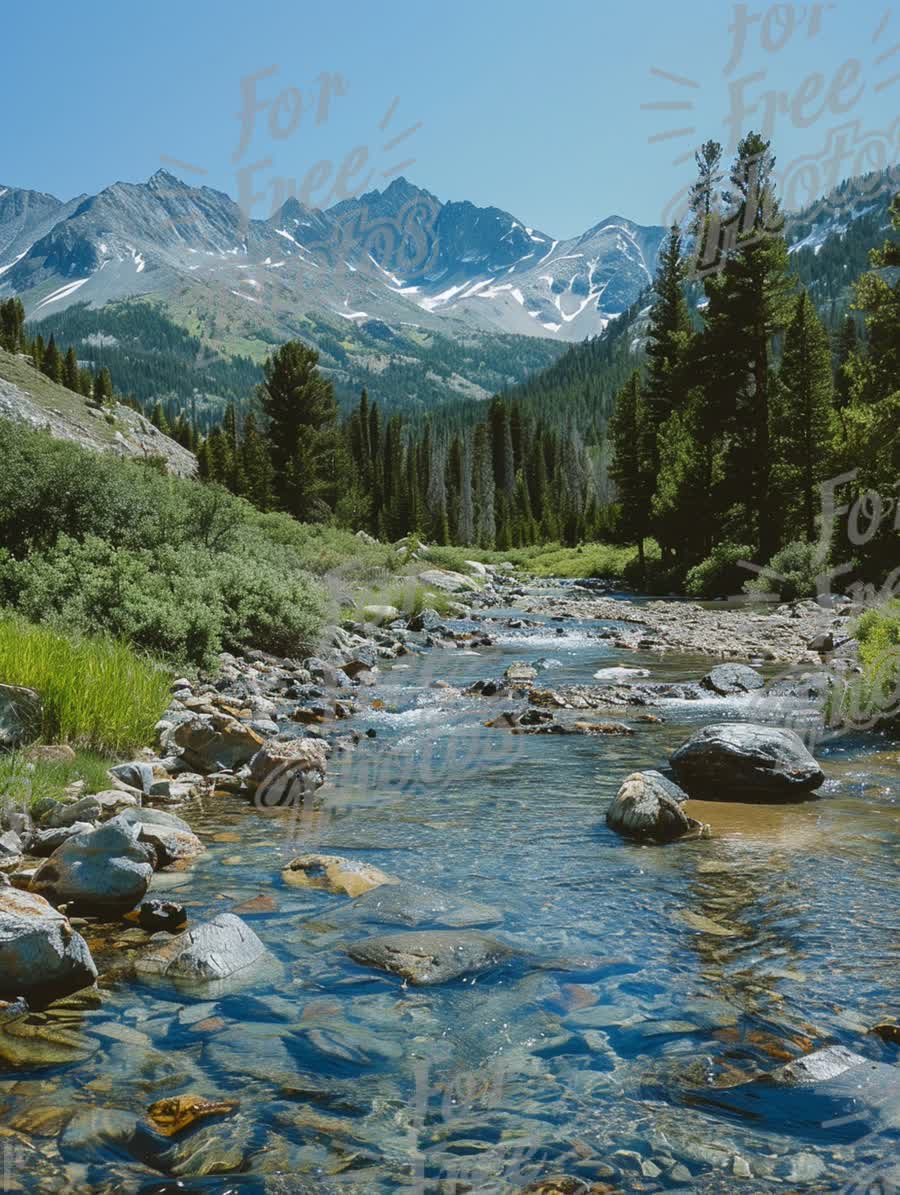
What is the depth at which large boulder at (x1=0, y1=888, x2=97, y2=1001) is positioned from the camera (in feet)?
12.7

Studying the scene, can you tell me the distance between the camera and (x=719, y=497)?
33.4 m

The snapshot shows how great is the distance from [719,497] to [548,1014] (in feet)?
104

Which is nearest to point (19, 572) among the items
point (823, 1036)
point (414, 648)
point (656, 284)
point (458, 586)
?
point (414, 648)

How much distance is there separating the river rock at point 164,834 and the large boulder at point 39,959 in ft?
5.23

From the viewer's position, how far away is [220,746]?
8766 mm

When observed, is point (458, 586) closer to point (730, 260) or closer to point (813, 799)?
point (730, 260)

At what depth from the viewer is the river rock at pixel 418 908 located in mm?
5070

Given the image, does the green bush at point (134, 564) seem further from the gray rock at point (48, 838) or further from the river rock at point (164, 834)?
the gray rock at point (48, 838)

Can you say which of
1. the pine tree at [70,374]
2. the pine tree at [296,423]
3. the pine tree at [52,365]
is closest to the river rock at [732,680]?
the pine tree at [296,423]

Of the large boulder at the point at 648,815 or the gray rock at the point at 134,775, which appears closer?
the large boulder at the point at 648,815

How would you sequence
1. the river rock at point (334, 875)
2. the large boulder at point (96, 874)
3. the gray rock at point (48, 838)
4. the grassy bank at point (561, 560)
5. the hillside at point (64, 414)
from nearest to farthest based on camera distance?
the large boulder at point (96, 874) → the river rock at point (334, 875) → the gray rock at point (48, 838) → the hillside at point (64, 414) → the grassy bank at point (561, 560)

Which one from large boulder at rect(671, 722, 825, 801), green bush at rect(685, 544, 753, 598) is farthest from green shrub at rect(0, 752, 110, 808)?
green bush at rect(685, 544, 753, 598)

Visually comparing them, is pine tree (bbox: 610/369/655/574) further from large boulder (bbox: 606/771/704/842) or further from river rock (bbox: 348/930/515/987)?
river rock (bbox: 348/930/515/987)

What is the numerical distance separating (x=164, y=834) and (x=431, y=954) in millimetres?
2524
